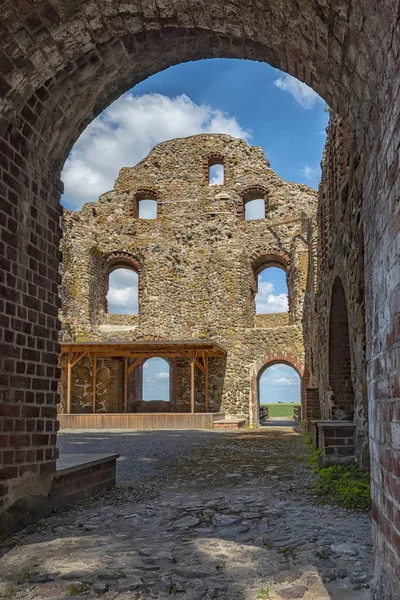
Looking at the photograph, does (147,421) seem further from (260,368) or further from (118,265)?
(118,265)

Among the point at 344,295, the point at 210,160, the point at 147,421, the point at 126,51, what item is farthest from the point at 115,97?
the point at 210,160

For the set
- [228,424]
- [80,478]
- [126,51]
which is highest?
[126,51]

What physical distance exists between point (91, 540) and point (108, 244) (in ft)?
60.5

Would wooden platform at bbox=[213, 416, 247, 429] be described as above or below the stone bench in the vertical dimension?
below

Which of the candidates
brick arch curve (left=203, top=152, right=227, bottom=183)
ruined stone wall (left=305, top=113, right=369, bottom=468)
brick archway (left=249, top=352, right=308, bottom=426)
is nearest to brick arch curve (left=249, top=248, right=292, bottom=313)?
brick archway (left=249, top=352, right=308, bottom=426)

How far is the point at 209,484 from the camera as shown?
6.50 metres

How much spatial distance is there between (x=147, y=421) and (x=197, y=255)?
7597 mm

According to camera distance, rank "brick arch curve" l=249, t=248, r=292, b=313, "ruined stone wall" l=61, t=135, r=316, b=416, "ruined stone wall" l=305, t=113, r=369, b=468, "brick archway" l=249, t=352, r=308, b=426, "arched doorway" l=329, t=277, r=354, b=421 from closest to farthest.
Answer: "ruined stone wall" l=305, t=113, r=369, b=468 < "arched doorway" l=329, t=277, r=354, b=421 < "brick archway" l=249, t=352, r=308, b=426 < "ruined stone wall" l=61, t=135, r=316, b=416 < "brick arch curve" l=249, t=248, r=292, b=313

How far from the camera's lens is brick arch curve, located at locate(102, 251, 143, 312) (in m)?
21.8

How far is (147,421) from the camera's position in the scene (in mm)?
17203

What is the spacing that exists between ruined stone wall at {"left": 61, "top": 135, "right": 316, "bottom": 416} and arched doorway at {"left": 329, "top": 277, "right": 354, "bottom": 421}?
31.9ft

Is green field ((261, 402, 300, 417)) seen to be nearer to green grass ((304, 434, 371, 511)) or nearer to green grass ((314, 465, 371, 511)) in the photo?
green grass ((304, 434, 371, 511))

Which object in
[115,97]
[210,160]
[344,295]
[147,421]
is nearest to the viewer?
[115,97]

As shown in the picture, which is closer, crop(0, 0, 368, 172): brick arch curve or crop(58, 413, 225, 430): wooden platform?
crop(0, 0, 368, 172): brick arch curve
